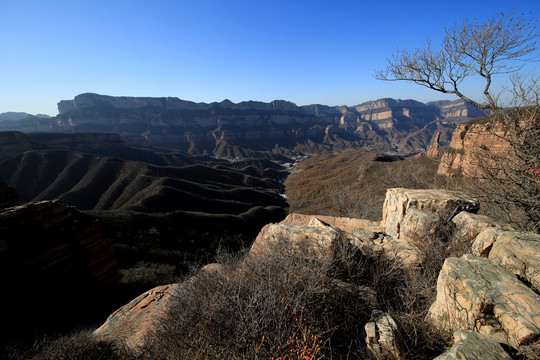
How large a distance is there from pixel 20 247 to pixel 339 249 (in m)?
14.9

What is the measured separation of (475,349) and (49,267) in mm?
16995

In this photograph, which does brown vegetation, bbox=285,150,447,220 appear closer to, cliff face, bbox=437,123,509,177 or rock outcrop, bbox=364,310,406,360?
cliff face, bbox=437,123,509,177

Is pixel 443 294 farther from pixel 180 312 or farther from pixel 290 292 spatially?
pixel 180 312

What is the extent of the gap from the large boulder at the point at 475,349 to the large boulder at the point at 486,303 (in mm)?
432

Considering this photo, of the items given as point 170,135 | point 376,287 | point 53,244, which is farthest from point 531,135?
point 170,135

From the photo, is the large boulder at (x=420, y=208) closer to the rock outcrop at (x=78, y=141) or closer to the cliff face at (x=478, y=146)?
the cliff face at (x=478, y=146)

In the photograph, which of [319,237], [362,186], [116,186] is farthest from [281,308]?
[116,186]

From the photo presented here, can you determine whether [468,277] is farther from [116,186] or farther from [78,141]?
[78,141]

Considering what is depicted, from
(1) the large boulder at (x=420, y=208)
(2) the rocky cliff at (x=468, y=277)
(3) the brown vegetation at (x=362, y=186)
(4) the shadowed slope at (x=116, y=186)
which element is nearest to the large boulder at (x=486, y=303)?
(2) the rocky cliff at (x=468, y=277)

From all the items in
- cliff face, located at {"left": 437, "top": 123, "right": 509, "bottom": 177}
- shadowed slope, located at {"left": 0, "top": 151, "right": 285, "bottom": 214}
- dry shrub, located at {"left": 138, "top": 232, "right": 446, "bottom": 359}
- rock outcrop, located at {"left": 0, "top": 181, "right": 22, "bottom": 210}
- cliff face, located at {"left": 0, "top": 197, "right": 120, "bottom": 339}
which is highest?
cliff face, located at {"left": 437, "top": 123, "right": 509, "bottom": 177}

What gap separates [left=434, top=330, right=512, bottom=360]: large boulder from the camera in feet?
8.96

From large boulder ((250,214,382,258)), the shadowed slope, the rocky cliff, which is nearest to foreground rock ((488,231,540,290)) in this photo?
the rocky cliff

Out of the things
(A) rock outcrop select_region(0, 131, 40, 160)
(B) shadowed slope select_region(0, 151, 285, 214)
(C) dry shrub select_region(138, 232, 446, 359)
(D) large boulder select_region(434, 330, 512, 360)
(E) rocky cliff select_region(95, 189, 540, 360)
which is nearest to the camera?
(D) large boulder select_region(434, 330, 512, 360)

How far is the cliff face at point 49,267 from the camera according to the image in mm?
10164
